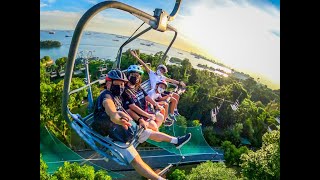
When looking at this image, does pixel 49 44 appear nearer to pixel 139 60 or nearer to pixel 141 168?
pixel 139 60

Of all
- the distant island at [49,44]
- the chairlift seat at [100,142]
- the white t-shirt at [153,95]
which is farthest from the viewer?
the white t-shirt at [153,95]

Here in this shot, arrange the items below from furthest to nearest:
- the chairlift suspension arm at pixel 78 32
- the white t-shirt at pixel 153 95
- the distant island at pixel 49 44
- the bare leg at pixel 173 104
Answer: the bare leg at pixel 173 104 → the white t-shirt at pixel 153 95 → the distant island at pixel 49 44 → the chairlift suspension arm at pixel 78 32

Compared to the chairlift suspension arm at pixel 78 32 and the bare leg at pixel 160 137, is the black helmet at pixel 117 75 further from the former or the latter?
the bare leg at pixel 160 137

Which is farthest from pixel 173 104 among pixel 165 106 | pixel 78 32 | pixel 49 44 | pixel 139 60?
pixel 49 44

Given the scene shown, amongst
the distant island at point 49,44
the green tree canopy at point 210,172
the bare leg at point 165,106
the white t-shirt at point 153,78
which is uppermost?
the distant island at point 49,44

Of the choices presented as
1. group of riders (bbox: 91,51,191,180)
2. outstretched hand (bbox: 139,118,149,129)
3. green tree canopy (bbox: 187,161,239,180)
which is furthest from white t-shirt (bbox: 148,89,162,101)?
green tree canopy (bbox: 187,161,239,180)

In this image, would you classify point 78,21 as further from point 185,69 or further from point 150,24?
point 185,69

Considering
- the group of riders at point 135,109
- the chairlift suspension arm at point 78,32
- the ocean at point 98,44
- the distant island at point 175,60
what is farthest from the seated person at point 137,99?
the chairlift suspension arm at point 78,32

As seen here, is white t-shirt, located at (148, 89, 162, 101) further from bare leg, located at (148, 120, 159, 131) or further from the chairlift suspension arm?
the chairlift suspension arm
